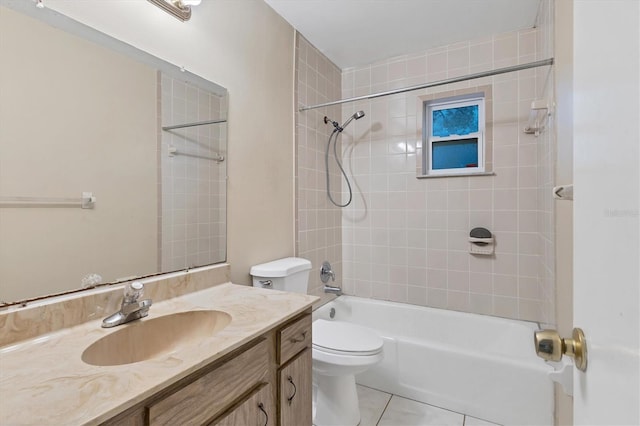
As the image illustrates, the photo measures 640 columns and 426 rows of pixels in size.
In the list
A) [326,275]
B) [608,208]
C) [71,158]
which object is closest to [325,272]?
[326,275]

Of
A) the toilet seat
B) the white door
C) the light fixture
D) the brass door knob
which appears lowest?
the toilet seat

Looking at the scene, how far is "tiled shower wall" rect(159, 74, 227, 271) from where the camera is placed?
132cm

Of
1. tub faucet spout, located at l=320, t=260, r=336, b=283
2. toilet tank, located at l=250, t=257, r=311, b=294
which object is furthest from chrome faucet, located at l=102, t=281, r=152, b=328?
tub faucet spout, located at l=320, t=260, r=336, b=283

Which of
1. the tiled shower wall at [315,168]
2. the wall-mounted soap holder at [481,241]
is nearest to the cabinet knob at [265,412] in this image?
the tiled shower wall at [315,168]

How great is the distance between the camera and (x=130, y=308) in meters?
1.03

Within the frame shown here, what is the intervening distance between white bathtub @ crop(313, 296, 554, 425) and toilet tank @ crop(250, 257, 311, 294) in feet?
1.91

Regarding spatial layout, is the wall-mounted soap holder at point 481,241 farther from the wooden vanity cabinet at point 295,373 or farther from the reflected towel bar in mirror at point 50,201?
the reflected towel bar in mirror at point 50,201

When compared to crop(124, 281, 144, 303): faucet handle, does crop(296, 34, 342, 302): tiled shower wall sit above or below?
above

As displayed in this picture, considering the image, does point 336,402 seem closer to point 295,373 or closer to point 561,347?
point 295,373

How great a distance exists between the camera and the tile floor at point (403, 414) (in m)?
1.73

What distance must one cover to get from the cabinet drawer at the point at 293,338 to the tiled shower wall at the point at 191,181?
23.6 inches

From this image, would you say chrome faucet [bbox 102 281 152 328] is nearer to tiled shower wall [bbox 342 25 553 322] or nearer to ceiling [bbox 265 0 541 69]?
ceiling [bbox 265 0 541 69]

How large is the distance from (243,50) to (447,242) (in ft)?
6.38

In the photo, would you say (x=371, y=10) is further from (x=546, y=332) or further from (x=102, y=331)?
(x=102, y=331)
